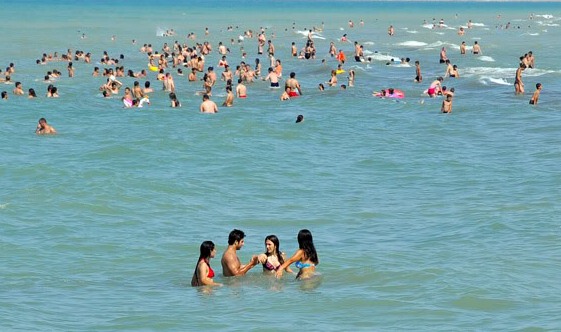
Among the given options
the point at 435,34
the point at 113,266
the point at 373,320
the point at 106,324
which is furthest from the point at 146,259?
the point at 435,34

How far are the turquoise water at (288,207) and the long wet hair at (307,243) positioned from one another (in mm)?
465

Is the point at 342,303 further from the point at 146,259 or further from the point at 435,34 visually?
the point at 435,34

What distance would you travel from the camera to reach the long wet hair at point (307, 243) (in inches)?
522

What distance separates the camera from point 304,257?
13562mm

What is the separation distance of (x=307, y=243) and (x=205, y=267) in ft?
4.73

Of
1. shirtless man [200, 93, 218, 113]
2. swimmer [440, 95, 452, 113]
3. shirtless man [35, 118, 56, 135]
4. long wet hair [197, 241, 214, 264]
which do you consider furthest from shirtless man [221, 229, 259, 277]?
swimmer [440, 95, 452, 113]

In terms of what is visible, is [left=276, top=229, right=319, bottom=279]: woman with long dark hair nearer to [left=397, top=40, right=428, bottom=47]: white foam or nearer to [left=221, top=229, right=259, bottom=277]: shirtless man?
[left=221, top=229, right=259, bottom=277]: shirtless man

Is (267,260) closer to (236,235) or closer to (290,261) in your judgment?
(290,261)

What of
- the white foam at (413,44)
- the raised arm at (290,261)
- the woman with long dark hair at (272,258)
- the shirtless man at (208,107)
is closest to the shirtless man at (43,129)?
the shirtless man at (208,107)

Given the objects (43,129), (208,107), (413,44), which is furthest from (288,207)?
(413,44)

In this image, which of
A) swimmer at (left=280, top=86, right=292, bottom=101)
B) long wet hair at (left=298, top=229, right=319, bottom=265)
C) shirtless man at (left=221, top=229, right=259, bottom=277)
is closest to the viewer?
long wet hair at (left=298, top=229, right=319, bottom=265)

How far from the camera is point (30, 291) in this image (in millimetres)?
14133

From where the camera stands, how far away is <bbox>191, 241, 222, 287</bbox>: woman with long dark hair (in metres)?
13.4

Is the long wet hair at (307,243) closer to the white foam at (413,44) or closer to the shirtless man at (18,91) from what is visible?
the shirtless man at (18,91)
